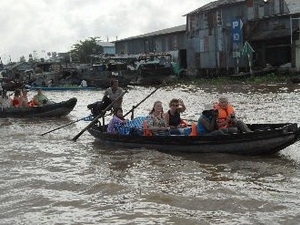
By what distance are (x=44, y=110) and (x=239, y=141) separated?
34.0 ft

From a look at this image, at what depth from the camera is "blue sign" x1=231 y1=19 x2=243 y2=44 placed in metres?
33.3

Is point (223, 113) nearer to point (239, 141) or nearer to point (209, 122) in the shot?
point (209, 122)

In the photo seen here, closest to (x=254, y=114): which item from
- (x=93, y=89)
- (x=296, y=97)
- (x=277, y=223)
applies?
(x=296, y=97)

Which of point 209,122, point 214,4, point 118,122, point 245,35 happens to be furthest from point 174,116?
point 214,4

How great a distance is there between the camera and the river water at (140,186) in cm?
597

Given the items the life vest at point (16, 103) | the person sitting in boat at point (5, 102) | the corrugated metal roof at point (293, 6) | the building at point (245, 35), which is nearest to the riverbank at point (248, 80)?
the building at point (245, 35)

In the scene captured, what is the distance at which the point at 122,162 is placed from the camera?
955cm

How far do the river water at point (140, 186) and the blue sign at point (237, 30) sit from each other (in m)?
23.6

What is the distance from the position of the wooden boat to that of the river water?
Answer: 5.01 m

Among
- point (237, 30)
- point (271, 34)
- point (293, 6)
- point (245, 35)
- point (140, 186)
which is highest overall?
point (293, 6)

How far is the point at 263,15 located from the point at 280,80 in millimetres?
6672

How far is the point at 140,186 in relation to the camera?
7.50 m

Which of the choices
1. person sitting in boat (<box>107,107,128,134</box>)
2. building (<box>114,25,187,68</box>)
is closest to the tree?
building (<box>114,25,187,68</box>)

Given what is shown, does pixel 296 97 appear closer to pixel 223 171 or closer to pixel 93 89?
pixel 223 171
